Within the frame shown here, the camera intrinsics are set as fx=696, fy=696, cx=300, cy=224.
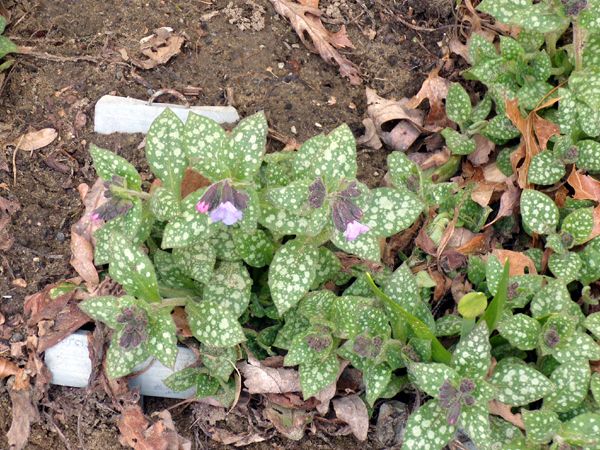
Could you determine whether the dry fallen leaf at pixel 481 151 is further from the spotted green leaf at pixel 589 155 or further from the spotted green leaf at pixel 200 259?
the spotted green leaf at pixel 200 259

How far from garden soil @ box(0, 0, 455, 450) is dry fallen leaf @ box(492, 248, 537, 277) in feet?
1.99

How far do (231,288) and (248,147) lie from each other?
0.52m

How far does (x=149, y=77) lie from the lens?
10.1ft

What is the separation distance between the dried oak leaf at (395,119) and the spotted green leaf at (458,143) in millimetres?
180

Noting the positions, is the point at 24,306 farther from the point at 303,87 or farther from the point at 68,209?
the point at 303,87

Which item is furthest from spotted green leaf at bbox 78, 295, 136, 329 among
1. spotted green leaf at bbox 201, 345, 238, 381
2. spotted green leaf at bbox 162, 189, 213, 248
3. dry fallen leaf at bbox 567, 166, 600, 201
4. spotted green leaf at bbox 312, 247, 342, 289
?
dry fallen leaf at bbox 567, 166, 600, 201

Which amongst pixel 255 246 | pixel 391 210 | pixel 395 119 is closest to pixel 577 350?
pixel 391 210

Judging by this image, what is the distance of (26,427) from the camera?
2.62 meters

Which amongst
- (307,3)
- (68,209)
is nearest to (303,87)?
(307,3)

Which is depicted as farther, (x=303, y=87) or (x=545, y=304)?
(x=303, y=87)

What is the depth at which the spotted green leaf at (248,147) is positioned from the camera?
2275 millimetres

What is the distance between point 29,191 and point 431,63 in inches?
73.8

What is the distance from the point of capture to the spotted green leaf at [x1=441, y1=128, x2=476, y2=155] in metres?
2.93

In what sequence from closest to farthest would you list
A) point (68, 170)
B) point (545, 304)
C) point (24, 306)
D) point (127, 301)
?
point (127, 301) → point (545, 304) → point (24, 306) → point (68, 170)
